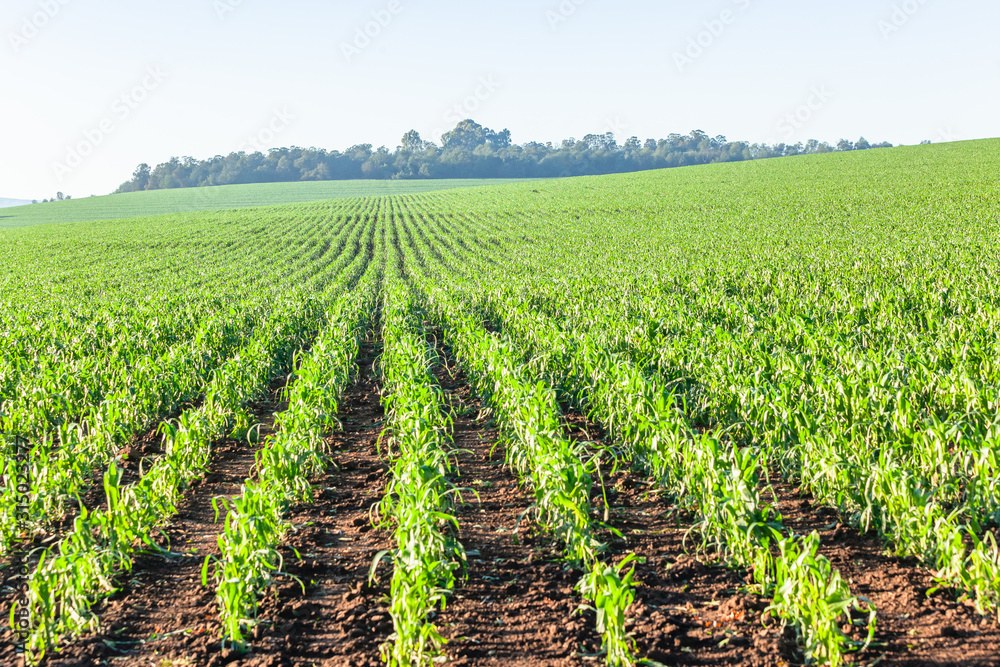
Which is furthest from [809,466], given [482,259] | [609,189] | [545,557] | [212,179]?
[212,179]

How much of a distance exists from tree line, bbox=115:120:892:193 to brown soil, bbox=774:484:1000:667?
125 meters

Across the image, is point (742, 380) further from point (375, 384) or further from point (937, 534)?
point (375, 384)

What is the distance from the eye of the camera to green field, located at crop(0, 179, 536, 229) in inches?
2872

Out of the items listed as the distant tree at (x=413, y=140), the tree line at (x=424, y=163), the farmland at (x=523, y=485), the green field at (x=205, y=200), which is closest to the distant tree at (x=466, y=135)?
the distant tree at (x=413, y=140)

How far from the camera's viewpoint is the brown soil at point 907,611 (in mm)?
3334

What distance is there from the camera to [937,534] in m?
3.88

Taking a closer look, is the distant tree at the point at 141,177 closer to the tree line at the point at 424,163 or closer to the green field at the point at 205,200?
the tree line at the point at 424,163

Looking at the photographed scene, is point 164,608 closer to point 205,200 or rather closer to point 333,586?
point 333,586

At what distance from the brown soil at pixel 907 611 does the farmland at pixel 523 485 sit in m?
0.02

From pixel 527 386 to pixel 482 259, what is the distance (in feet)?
66.2

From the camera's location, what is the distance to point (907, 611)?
371cm

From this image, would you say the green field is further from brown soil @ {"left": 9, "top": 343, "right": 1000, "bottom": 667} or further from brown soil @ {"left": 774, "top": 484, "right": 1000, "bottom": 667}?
brown soil @ {"left": 774, "top": 484, "right": 1000, "bottom": 667}

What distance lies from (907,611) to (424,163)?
129937 mm

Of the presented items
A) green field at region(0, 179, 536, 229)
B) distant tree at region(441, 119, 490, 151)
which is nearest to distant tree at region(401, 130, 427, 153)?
distant tree at region(441, 119, 490, 151)
